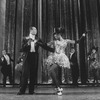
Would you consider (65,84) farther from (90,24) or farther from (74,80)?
(90,24)

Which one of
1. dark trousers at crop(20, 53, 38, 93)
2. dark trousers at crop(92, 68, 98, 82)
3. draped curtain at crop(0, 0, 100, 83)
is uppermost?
draped curtain at crop(0, 0, 100, 83)

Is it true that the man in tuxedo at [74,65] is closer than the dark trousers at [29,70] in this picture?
No

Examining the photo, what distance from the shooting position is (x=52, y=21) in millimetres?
8898

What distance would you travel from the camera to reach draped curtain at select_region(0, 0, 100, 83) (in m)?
8.60

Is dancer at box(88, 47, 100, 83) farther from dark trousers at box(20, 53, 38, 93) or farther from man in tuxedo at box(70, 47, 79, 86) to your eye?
dark trousers at box(20, 53, 38, 93)

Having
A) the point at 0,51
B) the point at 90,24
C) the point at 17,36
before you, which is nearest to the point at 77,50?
the point at 90,24

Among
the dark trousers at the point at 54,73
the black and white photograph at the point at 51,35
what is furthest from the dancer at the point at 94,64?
the dark trousers at the point at 54,73

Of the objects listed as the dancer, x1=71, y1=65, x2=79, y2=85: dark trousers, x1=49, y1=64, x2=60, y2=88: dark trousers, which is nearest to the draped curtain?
the dancer

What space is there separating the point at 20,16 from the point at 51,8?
132cm

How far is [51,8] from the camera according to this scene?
8961 mm

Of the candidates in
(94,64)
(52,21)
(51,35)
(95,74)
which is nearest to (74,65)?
(94,64)

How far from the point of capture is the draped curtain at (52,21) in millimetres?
8602

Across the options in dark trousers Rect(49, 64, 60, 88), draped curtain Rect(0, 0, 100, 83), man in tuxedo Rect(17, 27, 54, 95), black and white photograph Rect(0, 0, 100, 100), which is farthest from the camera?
draped curtain Rect(0, 0, 100, 83)

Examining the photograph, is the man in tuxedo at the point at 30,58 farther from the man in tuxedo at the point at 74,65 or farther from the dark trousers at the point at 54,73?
the man in tuxedo at the point at 74,65
